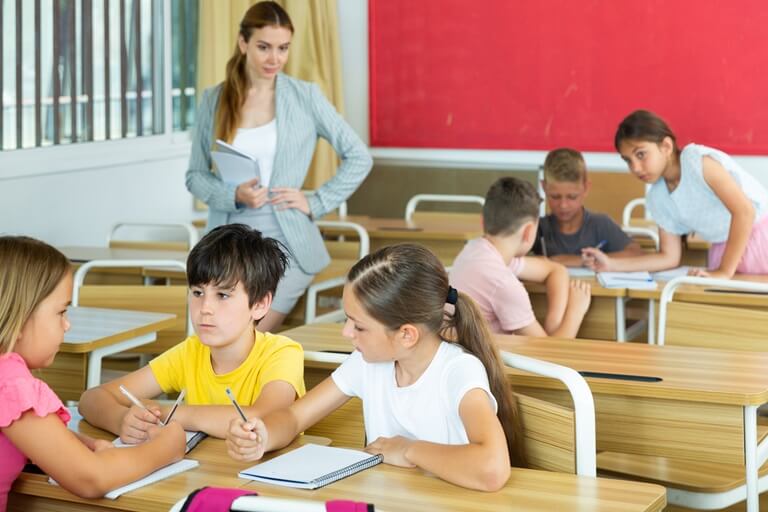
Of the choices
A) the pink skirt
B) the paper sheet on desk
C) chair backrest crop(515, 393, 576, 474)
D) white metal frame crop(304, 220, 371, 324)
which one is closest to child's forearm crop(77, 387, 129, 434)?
the paper sheet on desk

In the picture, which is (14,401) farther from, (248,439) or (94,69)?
(94,69)

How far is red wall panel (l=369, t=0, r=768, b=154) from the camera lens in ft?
20.2

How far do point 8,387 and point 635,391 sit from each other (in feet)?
4.00

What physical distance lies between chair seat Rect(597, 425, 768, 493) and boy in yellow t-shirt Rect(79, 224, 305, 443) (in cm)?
87

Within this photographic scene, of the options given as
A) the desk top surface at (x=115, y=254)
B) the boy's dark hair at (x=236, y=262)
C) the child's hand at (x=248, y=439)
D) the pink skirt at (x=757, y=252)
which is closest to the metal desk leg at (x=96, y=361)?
the boy's dark hair at (x=236, y=262)

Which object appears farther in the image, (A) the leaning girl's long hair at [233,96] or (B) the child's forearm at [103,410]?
(A) the leaning girl's long hair at [233,96]

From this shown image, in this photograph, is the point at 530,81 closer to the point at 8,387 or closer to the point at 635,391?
the point at 635,391

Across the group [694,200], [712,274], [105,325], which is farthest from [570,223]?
[105,325]

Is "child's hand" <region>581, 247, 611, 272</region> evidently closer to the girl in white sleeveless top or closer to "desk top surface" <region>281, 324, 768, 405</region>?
the girl in white sleeveless top

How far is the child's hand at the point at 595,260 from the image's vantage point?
4.09 meters

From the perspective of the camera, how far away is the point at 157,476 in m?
1.91

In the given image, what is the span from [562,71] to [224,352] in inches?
180

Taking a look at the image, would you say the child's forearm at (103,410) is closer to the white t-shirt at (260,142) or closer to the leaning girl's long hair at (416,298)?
the leaning girl's long hair at (416,298)

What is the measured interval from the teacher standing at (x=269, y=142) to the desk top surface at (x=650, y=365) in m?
0.82
